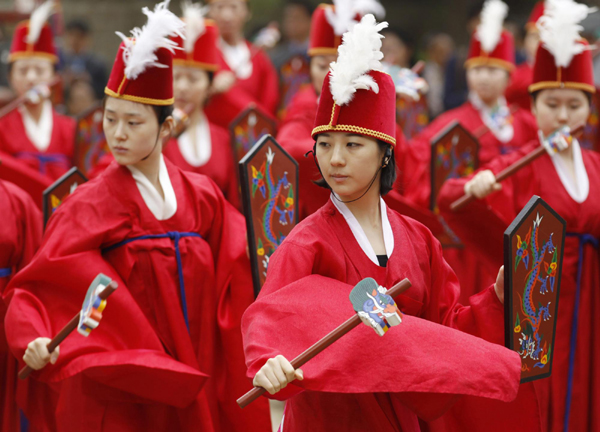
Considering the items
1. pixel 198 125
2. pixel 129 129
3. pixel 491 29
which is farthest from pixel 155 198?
pixel 491 29

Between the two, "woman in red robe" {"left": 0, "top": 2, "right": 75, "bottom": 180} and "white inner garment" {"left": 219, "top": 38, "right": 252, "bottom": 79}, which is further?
"white inner garment" {"left": 219, "top": 38, "right": 252, "bottom": 79}

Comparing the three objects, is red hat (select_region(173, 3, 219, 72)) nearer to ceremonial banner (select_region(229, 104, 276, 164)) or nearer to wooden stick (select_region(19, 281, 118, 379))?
ceremonial banner (select_region(229, 104, 276, 164))

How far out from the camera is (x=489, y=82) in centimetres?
717

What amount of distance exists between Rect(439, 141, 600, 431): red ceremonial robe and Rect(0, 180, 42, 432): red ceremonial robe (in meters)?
1.97

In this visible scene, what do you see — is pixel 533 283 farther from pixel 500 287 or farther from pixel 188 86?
pixel 188 86

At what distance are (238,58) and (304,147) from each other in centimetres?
366

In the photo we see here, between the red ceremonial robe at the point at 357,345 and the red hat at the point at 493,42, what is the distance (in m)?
4.43

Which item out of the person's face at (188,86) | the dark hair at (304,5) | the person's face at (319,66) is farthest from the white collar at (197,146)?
the dark hair at (304,5)

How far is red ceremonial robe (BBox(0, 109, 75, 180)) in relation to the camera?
6695mm

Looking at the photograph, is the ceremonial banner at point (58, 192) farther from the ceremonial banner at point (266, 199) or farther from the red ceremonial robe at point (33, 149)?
the red ceremonial robe at point (33, 149)

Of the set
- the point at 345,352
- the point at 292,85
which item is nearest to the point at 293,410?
the point at 345,352

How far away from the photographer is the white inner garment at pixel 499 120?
6.87 m

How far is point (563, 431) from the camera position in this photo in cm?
418

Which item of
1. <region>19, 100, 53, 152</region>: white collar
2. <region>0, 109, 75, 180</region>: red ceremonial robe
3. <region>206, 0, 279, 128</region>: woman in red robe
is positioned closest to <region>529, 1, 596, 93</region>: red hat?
<region>0, 109, 75, 180</region>: red ceremonial robe
